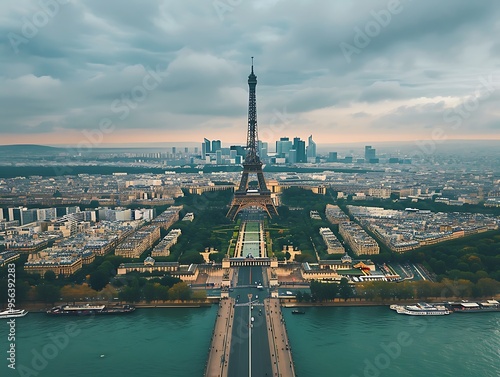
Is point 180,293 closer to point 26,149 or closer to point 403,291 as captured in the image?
point 403,291

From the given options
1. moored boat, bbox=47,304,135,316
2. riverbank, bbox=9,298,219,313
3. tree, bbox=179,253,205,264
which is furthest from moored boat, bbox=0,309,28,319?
tree, bbox=179,253,205,264

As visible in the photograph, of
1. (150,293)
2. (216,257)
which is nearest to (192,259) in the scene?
(216,257)

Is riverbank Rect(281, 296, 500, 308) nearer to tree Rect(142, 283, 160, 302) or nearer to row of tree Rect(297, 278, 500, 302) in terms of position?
row of tree Rect(297, 278, 500, 302)

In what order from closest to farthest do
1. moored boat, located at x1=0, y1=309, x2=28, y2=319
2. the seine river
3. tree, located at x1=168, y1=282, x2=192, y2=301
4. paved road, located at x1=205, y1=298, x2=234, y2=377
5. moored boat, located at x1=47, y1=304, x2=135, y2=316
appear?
1. paved road, located at x1=205, y1=298, x2=234, y2=377
2. the seine river
3. moored boat, located at x1=0, y1=309, x2=28, y2=319
4. moored boat, located at x1=47, y1=304, x2=135, y2=316
5. tree, located at x1=168, y1=282, x2=192, y2=301

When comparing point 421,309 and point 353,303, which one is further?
point 353,303

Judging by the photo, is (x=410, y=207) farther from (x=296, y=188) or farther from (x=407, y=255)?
(x=407, y=255)

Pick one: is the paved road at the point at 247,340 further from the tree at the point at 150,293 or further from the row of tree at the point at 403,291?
the tree at the point at 150,293

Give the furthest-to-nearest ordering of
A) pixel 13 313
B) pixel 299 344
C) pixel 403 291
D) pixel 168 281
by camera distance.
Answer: pixel 168 281 < pixel 403 291 < pixel 13 313 < pixel 299 344

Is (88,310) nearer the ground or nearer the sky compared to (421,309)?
nearer the ground
